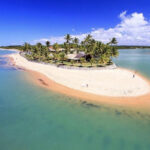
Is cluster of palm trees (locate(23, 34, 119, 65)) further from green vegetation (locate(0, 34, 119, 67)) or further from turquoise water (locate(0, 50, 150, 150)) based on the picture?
turquoise water (locate(0, 50, 150, 150))

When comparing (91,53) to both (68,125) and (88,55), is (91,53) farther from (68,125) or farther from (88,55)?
(68,125)

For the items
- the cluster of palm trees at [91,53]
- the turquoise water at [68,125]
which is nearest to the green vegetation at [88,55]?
the cluster of palm trees at [91,53]

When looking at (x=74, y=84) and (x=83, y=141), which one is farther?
(x=74, y=84)

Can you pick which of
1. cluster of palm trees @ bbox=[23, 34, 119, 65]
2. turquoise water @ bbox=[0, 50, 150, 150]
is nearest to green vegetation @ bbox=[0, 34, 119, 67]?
cluster of palm trees @ bbox=[23, 34, 119, 65]

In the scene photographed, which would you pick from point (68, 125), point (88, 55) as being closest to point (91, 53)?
point (88, 55)

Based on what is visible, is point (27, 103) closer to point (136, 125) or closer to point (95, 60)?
point (136, 125)

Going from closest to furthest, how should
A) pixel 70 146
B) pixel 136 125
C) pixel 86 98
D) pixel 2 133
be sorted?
1. pixel 70 146
2. pixel 2 133
3. pixel 136 125
4. pixel 86 98

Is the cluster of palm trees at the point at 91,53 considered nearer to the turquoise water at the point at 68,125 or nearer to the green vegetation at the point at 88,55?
the green vegetation at the point at 88,55

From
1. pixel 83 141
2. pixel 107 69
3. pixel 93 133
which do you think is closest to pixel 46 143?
pixel 83 141

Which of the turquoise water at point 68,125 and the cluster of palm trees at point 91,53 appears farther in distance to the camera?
the cluster of palm trees at point 91,53
